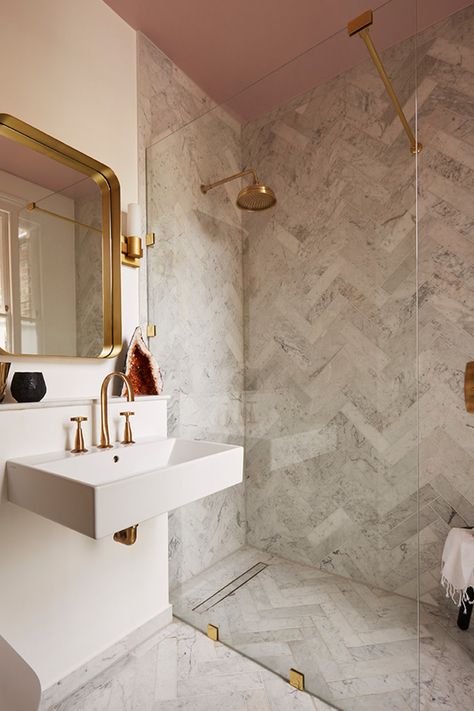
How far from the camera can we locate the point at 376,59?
51.7 inches

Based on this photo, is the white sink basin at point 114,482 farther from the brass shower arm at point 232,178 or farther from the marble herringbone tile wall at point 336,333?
the brass shower arm at point 232,178

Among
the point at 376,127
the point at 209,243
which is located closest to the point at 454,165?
the point at 376,127

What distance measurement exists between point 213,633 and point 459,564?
1043 mm

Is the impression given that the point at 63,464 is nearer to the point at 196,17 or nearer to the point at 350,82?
the point at 350,82

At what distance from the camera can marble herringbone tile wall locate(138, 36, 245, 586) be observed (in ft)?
5.40

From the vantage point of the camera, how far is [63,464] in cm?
Answer: 132

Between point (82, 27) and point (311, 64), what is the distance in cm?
102

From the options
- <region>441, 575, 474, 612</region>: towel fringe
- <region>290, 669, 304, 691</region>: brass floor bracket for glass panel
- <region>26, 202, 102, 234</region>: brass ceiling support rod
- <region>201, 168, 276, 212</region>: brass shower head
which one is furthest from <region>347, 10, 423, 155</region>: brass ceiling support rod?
<region>290, 669, 304, 691</region>: brass floor bracket for glass panel

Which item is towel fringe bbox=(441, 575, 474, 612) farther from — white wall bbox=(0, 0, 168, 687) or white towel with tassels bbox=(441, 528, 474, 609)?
white wall bbox=(0, 0, 168, 687)

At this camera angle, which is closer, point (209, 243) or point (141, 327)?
point (209, 243)

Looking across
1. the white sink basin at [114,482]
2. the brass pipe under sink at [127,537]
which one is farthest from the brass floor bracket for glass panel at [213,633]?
the white sink basin at [114,482]

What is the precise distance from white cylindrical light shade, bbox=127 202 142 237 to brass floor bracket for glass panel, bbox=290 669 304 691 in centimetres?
185

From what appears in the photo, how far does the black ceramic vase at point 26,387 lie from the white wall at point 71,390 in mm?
79

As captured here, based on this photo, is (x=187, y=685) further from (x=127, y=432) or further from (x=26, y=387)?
(x=26, y=387)
